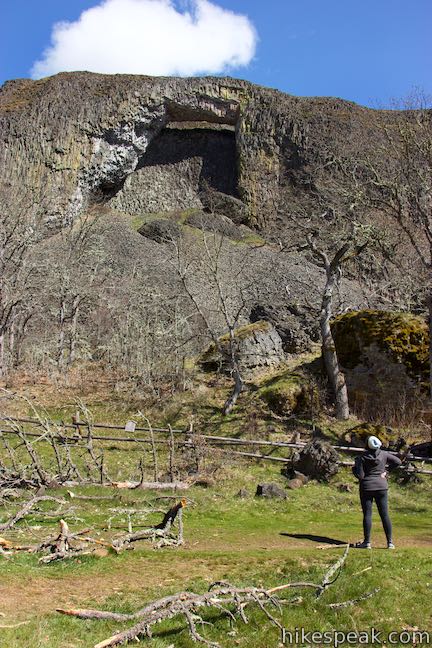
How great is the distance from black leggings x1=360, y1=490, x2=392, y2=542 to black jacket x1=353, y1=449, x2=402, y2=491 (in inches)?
3.2

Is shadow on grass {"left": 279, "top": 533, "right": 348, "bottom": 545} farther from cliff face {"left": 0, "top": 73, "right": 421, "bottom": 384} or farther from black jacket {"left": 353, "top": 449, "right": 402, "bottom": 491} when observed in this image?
cliff face {"left": 0, "top": 73, "right": 421, "bottom": 384}

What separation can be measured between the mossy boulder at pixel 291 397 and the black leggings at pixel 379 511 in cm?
1003

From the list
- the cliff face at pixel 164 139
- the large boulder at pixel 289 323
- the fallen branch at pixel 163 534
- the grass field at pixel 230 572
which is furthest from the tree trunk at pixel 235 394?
the cliff face at pixel 164 139

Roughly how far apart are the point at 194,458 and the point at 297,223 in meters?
8.09

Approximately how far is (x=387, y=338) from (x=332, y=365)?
Result: 2.29 metres

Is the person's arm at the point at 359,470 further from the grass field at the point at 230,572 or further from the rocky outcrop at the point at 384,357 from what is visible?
the rocky outcrop at the point at 384,357

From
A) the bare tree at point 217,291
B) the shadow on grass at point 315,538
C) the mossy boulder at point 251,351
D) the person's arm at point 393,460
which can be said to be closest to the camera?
the person's arm at point 393,460

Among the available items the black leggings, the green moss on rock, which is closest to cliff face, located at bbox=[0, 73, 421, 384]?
the green moss on rock

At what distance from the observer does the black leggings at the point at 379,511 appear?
312 inches

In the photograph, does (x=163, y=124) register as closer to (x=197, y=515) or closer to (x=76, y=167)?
(x=76, y=167)

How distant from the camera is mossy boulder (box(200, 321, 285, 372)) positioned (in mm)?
21766

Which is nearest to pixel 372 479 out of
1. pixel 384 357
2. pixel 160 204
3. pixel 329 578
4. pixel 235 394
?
pixel 329 578

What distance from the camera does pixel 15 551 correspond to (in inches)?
309

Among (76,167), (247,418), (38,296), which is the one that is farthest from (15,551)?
(76,167)
